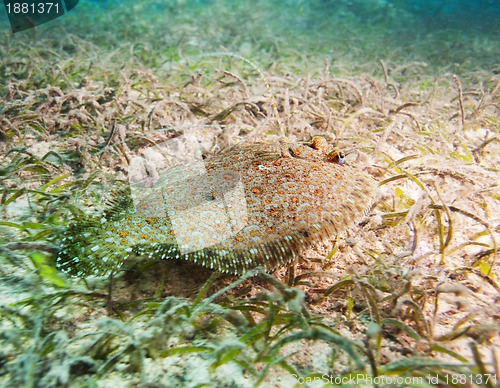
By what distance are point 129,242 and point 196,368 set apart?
82 cm

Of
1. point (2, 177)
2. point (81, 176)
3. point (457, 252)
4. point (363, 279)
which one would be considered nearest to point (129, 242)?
point (363, 279)

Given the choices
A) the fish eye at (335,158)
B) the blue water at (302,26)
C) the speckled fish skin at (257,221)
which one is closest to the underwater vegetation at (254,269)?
the speckled fish skin at (257,221)

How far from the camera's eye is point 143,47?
28.5 ft

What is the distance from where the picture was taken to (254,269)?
1899 mm

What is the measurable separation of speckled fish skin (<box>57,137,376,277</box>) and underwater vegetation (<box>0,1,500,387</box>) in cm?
14

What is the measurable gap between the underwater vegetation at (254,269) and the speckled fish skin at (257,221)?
14 cm

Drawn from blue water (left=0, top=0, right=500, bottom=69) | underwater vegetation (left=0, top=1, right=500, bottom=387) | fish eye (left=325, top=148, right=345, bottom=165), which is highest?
blue water (left=0, top=0, right=500, bottom=69)

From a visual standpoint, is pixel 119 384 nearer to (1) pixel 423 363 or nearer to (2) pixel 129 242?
(2) pixel 129 242

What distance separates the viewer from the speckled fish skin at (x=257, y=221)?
1.90m

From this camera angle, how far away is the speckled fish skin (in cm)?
190

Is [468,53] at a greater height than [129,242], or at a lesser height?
greater

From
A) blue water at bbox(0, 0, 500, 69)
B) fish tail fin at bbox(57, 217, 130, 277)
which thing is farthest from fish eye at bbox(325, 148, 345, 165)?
blue water at bbox(0, 0, 500, 69)

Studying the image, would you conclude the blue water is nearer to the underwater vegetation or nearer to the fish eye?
the underwater vegetation

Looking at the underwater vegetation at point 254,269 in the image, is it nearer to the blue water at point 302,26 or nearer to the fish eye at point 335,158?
the fish eye at point 335,158
